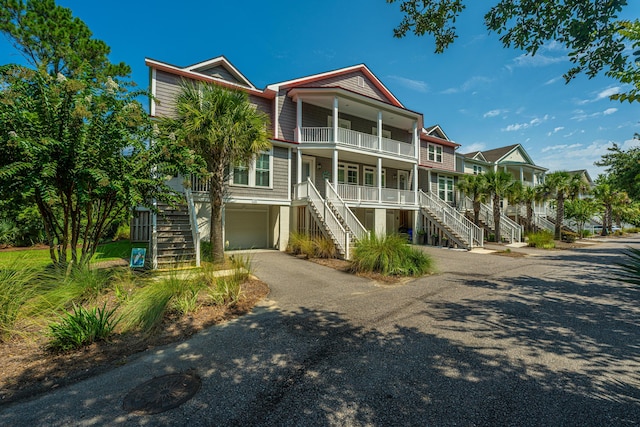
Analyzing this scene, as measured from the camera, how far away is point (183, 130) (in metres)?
8.23

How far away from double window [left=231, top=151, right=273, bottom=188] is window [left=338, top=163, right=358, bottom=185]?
509cm

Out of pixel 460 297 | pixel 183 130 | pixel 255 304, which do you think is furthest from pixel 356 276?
pixel 183 130

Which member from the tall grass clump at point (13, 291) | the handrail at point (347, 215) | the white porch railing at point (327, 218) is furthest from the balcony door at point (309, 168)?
the tall grass clump at point (13, 291)

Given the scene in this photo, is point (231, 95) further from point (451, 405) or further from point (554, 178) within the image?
point (554, 178)

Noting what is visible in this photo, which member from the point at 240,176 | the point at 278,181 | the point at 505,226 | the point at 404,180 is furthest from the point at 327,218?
the point at 505,226

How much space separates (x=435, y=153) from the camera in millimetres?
22328

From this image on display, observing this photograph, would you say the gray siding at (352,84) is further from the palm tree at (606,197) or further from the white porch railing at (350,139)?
the palm tree at (606,197)

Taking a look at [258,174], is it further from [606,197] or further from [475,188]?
[606,197]

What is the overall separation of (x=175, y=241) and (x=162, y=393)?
721 centimetres

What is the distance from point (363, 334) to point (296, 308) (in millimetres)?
1718

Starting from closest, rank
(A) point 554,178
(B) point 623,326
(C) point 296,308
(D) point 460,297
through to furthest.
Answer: (B) point 623,326
(C) point 296,308
(D) point 460,297
(A) point 554,178

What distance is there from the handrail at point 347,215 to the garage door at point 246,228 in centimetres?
421

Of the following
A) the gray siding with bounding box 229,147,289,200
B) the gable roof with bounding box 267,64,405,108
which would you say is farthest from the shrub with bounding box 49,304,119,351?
the gable roof with bounding box 267,64,405,108

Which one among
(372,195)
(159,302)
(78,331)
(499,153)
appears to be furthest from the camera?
(499,153)
